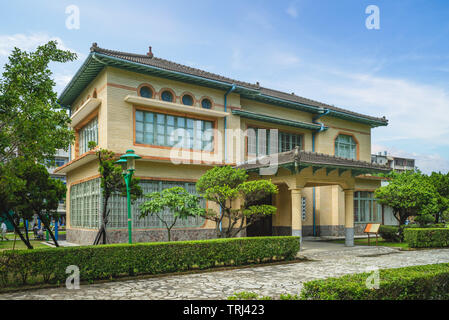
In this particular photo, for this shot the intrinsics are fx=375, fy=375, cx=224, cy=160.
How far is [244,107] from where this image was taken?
21266 millimetres

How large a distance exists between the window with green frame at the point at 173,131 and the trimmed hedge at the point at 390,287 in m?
12.3

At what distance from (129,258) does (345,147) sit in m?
19.5

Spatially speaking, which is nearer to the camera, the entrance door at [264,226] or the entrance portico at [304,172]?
the entrance portico at [304,172]

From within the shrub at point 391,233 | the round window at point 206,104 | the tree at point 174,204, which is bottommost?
the shrub at point 391,233

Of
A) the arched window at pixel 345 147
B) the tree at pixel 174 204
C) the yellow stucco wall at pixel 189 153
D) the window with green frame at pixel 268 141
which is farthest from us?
the arched window at pixel 345 147

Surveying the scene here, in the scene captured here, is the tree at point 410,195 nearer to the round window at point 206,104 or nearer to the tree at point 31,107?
the round window at point 206,104

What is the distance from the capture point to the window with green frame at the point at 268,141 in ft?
70.1

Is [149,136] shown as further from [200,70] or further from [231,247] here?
[231,247]

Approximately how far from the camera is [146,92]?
1747 cm

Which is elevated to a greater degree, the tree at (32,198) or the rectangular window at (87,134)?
the rectangular window at (87,134)

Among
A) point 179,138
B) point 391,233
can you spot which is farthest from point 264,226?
point 179,138

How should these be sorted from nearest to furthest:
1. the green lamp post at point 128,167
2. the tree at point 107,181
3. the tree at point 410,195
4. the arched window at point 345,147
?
1. the green lamp post at point 128,167
2. the tree at point 107,181
3. the tree at point 410,195
4. the arched window at point 345,147

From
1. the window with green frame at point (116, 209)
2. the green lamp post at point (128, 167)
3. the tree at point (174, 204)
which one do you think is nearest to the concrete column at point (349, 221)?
the window with green frame at point (116, 209)
